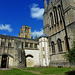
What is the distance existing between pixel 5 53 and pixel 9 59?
84.9 inches

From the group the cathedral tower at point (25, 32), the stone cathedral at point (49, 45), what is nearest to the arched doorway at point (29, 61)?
the stone cathedral at point (49, 45)

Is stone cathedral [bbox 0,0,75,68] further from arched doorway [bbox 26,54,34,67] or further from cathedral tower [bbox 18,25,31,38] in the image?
cathedral tower [bbox 18,25,31,38]

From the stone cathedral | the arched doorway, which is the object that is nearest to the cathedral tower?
the stone cathedral

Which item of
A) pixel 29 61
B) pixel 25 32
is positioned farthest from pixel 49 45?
pixel 25 32

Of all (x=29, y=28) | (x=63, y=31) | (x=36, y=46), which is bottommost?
(x=36, y=46)

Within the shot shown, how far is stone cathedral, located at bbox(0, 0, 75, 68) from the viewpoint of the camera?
70.7ft

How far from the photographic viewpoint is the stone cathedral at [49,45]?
2156 cm

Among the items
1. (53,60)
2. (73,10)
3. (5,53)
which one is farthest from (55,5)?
(5,53)

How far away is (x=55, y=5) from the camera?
27.5 m

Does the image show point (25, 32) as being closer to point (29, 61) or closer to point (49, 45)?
point (49, 45)

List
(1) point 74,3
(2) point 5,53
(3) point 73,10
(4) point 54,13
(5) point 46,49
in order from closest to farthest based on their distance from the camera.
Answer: (3) point 73,10, (1) point 74,3, (2) point 5,53, (5) point 46,49, (4) point 54,13

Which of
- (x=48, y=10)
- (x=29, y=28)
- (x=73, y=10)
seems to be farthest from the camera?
(x=29, y=28)

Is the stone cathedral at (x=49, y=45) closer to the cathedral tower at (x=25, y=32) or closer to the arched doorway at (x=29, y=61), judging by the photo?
the arched doorway at (x=29, y=61)

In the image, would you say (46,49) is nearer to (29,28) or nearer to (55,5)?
(55,5)
